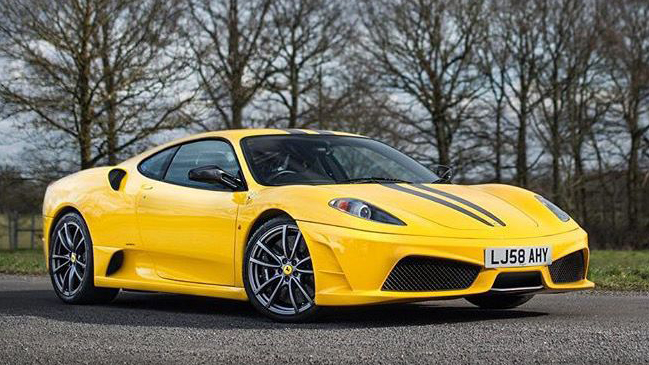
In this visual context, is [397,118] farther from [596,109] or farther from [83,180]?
[83,180]

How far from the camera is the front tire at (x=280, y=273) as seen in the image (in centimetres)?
618

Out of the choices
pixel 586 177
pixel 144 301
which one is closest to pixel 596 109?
pixel 586 177

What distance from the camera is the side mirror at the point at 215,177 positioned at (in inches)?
269

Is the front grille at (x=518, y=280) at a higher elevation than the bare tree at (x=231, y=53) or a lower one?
lower

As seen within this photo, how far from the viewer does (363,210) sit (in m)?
6.08

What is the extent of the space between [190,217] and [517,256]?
2.23m

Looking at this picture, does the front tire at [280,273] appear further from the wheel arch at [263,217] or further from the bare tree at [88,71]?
the bare tree at [88,71]

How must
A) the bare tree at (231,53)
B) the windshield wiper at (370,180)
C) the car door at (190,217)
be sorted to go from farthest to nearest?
the bare tree at (231,53) → the windshield wiper at (370,180) → the car door at (190,217)

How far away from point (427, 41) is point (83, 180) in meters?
29.3

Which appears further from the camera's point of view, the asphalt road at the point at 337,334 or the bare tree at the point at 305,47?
the bare tree at the point at 305,47

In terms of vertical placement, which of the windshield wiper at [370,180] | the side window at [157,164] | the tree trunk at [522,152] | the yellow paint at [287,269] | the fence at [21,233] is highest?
the tree trunk at [522,152]

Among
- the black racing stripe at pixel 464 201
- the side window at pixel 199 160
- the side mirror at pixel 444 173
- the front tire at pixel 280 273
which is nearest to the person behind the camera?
the front tire at pixel 280 273

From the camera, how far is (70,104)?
24891mm

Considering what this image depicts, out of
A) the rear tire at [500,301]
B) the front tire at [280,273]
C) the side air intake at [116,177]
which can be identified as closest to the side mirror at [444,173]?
the rear tire at [500,301]
